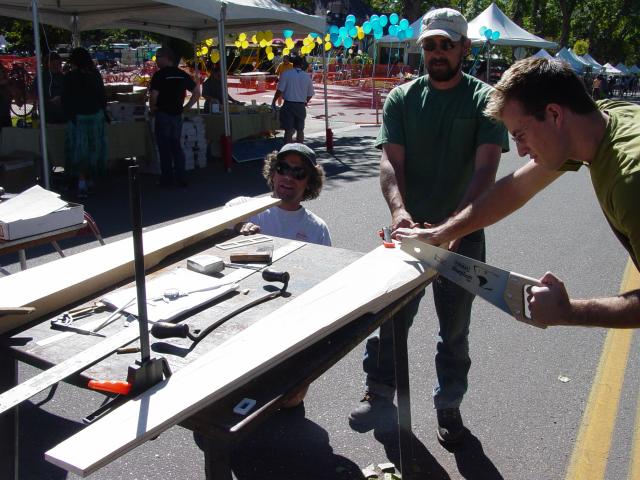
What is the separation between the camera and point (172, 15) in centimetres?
1130

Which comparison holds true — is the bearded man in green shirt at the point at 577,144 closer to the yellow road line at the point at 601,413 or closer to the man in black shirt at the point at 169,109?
the yellow road line at the point at 601,413

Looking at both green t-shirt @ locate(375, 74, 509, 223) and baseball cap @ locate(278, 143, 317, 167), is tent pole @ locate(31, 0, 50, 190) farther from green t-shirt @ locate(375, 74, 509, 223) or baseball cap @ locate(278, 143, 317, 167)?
green t-shirt @ locate(375, 74, 509, 223)

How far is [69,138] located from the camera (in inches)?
349

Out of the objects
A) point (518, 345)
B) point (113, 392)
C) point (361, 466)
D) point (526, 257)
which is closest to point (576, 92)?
point (113, 392)

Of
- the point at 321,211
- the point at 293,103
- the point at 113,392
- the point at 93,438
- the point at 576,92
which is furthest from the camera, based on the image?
the point at 293,103

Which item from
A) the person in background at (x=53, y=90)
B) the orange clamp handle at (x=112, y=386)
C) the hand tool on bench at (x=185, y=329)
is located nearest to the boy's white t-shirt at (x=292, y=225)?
the hand tool on bench at (x=185, y=329)

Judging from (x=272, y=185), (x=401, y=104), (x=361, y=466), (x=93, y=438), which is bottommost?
(x=361, y=466)

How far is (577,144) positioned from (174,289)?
1.47m

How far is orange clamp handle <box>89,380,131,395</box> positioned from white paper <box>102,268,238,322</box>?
1.34 feet

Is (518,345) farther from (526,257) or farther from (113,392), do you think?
(113,392)

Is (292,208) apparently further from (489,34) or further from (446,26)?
(489,34)

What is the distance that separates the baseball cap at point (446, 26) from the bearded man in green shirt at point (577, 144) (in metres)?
0.91

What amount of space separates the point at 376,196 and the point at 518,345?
485cm

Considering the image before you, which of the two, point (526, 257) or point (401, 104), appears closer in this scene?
point (401, 104)
